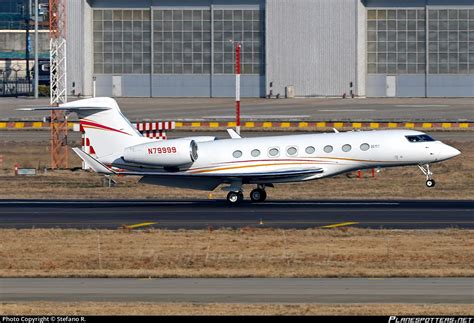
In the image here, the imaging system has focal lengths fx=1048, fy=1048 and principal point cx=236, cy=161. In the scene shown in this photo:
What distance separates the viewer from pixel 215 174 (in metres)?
42.2

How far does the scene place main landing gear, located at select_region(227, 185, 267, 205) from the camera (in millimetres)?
42531

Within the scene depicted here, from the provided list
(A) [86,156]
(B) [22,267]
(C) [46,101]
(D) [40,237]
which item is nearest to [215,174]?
(A) [86,156]

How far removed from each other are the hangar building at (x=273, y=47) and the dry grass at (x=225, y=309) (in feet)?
262

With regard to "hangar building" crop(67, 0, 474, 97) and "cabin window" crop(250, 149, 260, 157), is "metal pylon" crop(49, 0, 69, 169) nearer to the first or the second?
"cabin window" crop(250, 149, 260, 157)

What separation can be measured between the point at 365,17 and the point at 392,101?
8.51 m

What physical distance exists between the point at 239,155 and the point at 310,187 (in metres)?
8.75

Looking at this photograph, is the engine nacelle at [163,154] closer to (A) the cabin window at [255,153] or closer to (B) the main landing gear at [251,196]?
(B) the main landing gear at [251,196]

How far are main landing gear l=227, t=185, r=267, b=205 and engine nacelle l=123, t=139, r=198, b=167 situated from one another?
2203 millimetres

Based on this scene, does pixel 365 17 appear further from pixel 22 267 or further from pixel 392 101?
pixel 22 267

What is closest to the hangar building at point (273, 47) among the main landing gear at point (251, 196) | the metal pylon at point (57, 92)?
the metal pylon at point (57, 92)

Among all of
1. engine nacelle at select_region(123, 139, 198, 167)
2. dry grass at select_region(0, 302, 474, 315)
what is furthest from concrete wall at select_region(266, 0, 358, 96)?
dry grass at select_region(0, 302, 474, 315)

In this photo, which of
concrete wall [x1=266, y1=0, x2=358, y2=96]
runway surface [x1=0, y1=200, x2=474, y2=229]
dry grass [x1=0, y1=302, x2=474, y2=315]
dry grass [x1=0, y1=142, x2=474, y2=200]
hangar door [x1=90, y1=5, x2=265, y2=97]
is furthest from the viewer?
Result: hangar door [x1=90, y1=5, x2=265, y2=97]

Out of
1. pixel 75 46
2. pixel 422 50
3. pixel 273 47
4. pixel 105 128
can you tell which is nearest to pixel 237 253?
pixel 105 128

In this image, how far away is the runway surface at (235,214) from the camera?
3497 centimetres
